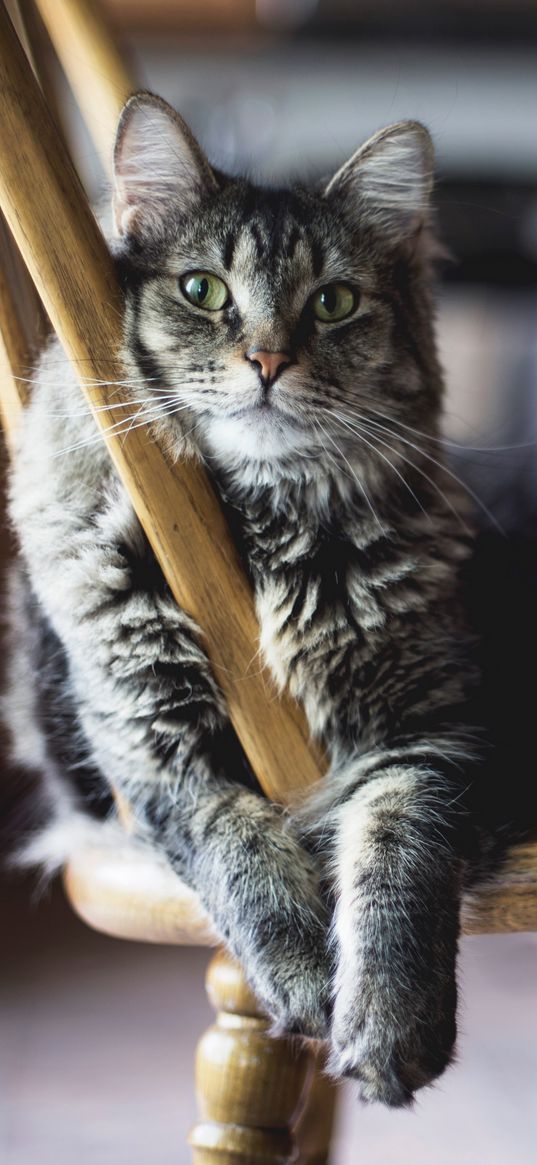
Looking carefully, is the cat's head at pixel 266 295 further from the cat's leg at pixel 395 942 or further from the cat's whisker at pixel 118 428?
the cat's leg at pixel 395 942

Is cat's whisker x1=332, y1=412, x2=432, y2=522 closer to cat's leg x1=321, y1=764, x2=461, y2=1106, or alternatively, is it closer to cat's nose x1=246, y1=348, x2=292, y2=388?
cat's nose x1=246, y1=348, x2=292, y2=388

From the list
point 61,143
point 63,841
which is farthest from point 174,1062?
point 61,143

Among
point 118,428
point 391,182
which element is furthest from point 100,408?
point 391,182

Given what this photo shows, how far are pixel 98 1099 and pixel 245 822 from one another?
948 mm

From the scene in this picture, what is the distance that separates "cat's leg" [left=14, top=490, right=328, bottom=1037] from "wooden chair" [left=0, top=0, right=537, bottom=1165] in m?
0.04

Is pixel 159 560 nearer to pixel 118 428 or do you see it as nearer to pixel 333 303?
pixel 118 428

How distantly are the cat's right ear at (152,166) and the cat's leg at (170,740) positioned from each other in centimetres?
23

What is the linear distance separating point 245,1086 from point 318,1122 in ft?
0.82

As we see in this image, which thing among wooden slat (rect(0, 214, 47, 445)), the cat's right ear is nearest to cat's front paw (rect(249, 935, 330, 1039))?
wooden slat (rect(0, 214, 47, 445))

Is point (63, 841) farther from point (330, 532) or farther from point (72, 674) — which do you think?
point (330, 532)

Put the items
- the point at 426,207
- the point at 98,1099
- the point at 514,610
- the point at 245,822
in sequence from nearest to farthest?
the point at 245,822 < the point at 426,207 < the point at 514,610 < the point at 98,1099

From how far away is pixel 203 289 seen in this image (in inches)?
31.8

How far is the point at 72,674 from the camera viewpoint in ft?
2.82

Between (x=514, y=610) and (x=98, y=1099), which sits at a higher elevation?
(x=514, y=610)
